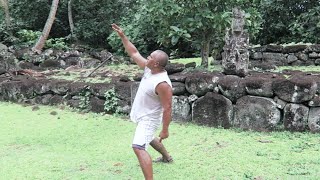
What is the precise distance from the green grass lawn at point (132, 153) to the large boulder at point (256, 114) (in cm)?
16

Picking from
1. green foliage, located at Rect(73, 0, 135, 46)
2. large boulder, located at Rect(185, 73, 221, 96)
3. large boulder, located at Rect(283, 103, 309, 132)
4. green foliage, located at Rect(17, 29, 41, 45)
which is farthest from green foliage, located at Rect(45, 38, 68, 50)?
large boulder, located at Rect(283, 103, 309, 132)

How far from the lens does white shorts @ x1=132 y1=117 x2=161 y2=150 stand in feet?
13.1

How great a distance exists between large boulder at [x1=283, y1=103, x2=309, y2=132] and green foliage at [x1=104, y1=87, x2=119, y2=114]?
120 inches

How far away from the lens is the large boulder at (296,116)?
5.69m

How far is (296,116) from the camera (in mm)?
5719

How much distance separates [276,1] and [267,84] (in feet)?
31.3

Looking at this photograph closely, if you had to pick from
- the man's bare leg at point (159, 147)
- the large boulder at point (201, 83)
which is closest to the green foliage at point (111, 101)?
the large boulder at point (201, 83)

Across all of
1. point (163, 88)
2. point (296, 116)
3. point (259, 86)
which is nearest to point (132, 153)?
point (163, 88)

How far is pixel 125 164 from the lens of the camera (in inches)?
189

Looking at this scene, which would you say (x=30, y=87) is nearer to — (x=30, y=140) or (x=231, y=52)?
(x=30, y=140)

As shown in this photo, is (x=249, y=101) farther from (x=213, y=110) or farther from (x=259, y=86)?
(x=213, y=110)

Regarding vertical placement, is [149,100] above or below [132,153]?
above

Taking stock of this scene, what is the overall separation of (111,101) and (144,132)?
3589 mm

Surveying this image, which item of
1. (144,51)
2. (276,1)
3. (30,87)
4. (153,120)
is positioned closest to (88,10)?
(144,51)
